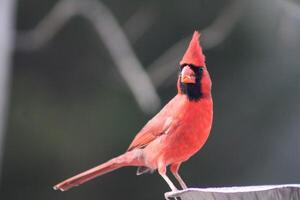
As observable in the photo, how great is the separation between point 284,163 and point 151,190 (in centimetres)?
104

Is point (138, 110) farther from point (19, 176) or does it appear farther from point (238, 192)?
point (238, 192)

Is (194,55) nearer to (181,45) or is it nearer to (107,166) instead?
(107,166)

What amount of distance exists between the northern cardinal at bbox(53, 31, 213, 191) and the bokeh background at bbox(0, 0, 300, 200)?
3509 millimetres

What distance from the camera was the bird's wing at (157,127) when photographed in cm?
250

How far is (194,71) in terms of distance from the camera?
2.37 metres

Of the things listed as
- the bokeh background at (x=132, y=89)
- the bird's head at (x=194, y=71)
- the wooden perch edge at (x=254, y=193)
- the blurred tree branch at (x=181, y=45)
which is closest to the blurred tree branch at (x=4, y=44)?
the bokeh background at (x=132, y=89)

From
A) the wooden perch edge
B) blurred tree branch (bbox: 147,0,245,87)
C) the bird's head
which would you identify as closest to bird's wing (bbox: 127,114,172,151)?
the bird's head

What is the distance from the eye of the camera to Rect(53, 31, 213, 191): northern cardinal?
7.72ft

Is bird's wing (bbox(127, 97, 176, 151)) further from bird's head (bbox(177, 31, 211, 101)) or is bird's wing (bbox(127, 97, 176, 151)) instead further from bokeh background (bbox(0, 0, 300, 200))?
bokeh background (bbox(0, 0, 300, 200))

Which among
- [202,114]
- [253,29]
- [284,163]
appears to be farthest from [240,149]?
[202,114]

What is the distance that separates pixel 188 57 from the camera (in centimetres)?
233

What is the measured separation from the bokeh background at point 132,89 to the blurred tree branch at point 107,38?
1 centimetres

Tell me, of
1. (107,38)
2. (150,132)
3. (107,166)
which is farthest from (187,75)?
(107,38)

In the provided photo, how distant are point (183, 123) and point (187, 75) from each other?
7.1 inches
